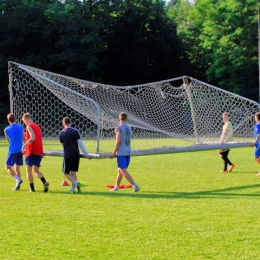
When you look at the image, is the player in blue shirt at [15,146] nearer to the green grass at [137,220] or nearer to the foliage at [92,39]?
the green grass at [137,220]

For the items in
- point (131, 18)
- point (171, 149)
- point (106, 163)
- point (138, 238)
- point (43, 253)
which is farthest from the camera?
point (131, 18)

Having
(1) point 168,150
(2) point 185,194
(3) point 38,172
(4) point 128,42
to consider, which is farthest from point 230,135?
(4) point 128,42

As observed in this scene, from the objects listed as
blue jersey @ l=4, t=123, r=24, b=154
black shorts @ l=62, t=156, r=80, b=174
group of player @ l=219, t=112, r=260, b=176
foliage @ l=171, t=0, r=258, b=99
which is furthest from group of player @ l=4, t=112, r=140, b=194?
foliage @ l=171, t=0, r=258, b=99

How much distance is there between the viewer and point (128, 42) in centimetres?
5831

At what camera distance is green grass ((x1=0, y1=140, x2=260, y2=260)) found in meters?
7.15

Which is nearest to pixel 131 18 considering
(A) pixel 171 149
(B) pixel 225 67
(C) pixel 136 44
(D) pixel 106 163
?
(C) pixel 136 44

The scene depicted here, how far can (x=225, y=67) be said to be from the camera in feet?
175

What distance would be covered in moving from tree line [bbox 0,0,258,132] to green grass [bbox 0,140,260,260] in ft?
129

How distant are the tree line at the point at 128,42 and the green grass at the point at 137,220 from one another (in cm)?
3926

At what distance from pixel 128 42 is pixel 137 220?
1980 inches

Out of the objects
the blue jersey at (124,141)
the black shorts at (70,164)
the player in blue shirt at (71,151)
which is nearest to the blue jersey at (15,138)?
the player in blue shirt at (71,151)

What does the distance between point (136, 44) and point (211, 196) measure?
46.9 m

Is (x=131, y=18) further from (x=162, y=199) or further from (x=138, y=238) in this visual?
(x=138, y=238)

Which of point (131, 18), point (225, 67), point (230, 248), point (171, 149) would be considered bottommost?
point (230, 248)
